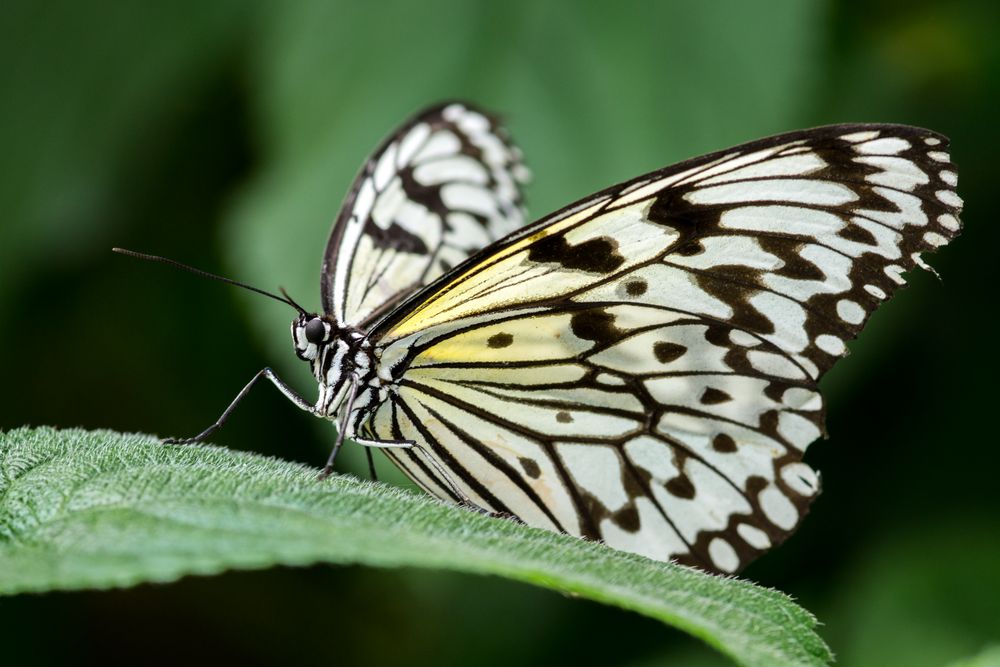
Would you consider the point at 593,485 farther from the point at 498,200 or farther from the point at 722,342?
the point at 498,200

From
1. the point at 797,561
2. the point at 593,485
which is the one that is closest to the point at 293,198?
the point at 593,485

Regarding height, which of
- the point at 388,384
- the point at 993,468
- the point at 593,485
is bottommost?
the point at 993,468

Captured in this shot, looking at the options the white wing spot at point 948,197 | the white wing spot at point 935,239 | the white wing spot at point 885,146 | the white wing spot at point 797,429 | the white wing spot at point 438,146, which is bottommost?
the white wing spot at point 797,429

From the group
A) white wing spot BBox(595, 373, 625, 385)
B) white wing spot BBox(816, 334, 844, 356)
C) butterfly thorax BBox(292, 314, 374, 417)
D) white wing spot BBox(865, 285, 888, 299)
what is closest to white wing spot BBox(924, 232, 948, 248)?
white wing spot BBox(865, 285, 888, 299)

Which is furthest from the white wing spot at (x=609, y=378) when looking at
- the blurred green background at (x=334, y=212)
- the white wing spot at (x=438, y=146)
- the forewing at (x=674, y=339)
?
the white wing spot at (x=438, y=146)

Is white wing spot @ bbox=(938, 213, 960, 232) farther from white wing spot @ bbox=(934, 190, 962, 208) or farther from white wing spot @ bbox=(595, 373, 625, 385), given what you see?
white wing spot @ bbox=(595, 373, 625, 385)

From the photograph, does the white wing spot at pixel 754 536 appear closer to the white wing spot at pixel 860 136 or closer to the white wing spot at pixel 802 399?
the white wing spot at pixel 802 399
